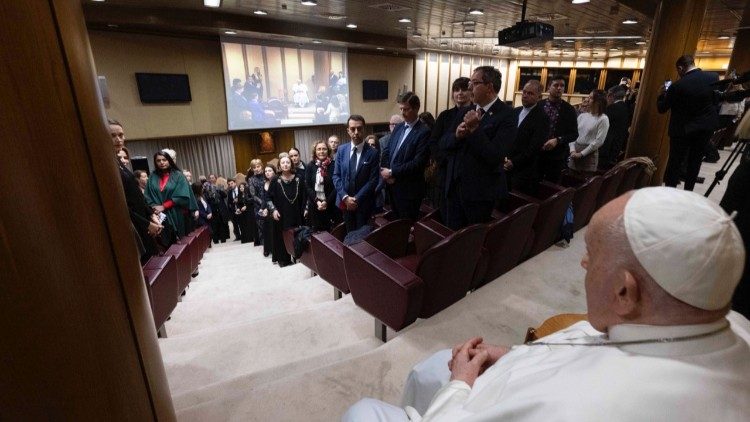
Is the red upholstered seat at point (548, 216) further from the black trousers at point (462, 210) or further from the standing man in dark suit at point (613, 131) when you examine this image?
the standing man in dark suit at point (613, 131)

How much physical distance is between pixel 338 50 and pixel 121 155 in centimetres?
827

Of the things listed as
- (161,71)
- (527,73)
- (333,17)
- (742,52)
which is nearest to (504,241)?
(333,17)

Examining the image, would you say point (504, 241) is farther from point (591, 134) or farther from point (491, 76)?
point (591, 134)

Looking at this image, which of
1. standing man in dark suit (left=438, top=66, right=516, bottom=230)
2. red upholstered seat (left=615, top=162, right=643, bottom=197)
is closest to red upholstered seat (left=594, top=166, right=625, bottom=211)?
red upholstered seat (left=615, top=162, right=643, bottom=197)

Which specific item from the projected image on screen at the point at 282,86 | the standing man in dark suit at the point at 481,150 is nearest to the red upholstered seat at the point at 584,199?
the standing man in dark suit at the point at 481,150

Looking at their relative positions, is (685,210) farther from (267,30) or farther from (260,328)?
(267,30)

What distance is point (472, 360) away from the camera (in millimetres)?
1179

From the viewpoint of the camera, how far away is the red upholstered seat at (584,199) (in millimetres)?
3662

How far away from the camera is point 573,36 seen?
10195mm

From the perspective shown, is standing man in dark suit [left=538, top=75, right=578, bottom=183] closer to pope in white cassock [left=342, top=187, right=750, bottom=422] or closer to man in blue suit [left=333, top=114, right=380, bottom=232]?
man in blue suit [left=333, top=114, right=380, bottom=232]

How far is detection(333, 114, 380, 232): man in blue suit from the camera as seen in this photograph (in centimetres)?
380

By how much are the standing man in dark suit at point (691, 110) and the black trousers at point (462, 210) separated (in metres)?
2.34

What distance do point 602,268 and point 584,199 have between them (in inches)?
132

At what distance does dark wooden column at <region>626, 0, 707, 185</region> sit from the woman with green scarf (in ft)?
18.9
